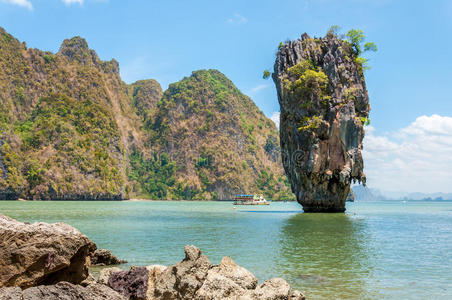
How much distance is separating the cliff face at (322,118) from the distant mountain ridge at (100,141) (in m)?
85.1

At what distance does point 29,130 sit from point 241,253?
127386 mm

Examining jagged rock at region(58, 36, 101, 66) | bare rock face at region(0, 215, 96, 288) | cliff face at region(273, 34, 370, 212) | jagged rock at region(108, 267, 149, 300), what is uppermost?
jagged rock at region(58, 36, 101, 66)

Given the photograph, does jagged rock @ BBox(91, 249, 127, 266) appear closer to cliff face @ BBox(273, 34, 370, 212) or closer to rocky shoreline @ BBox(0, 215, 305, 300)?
rocky shoreline @ BBox(0, 215, 305, 300)

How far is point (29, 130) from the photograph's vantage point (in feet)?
420

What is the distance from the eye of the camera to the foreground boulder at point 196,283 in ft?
30.0

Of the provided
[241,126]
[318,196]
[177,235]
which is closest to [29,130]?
[241,126]

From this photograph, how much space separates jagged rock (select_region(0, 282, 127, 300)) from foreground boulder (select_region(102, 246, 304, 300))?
1346mm

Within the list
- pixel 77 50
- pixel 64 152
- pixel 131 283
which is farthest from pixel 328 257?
pixel 77 50

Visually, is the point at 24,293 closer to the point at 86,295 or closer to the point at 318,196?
the point at 86,295

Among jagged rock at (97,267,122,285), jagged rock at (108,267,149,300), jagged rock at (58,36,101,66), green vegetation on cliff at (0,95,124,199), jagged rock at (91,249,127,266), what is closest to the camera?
jagged rock at (108,267,149,300)

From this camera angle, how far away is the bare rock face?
7531 mm

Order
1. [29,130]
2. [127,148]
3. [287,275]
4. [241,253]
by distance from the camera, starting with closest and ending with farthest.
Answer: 1. [287,275]
2. [241,253]
3. [29,130]
4. [127,148]

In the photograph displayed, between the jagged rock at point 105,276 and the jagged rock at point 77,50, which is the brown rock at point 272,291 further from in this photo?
the jagged rock at point 77,50

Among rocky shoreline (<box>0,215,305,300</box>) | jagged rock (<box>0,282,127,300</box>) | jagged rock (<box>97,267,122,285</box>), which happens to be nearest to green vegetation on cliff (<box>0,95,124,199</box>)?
jagged rock (<box>97,267,122,285</box>)
